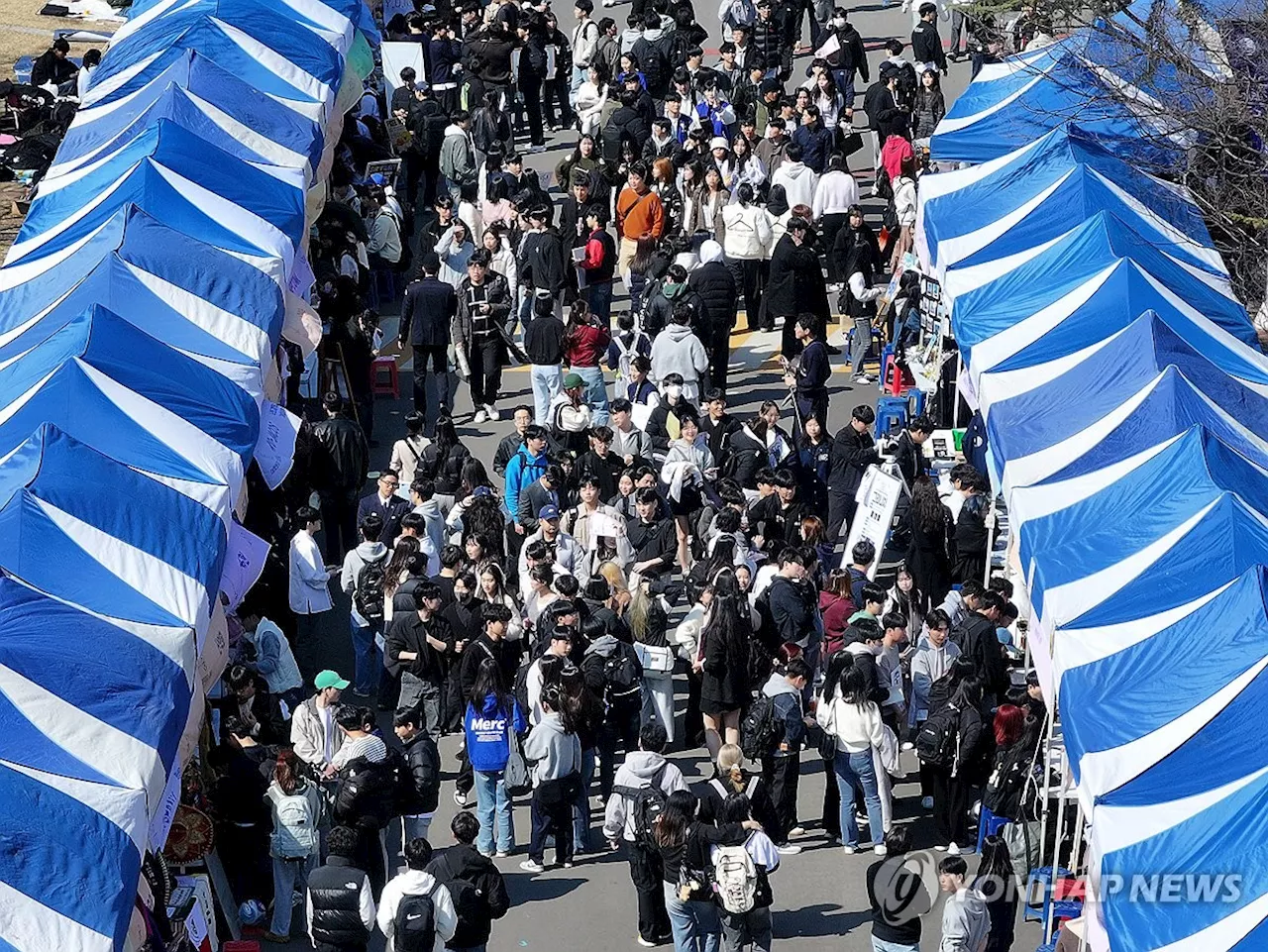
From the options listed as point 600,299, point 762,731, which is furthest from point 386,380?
point 762,731

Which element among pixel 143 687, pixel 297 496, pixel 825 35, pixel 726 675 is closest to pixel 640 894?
pixel 726 675

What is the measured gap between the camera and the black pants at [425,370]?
19.7m

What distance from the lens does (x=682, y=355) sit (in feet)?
60.8

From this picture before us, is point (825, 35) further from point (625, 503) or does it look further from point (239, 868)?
point (239, 868)

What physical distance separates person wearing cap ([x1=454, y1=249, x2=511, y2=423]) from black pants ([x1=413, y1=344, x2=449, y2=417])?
218 mm

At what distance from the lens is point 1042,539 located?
13945 mm

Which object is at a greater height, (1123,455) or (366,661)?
(1123,455)

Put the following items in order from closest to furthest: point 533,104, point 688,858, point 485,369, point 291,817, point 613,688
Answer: point 688,858
point 291,817
point 613,688
point 485,369
point 533,104

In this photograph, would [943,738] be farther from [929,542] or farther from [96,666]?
[96,666]

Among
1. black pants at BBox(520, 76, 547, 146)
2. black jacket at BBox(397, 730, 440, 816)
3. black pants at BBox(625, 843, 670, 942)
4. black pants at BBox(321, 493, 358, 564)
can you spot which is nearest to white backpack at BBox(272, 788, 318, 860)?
black jacket at BBox(397, 730, 440, 816)

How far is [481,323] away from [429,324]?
0.50 m

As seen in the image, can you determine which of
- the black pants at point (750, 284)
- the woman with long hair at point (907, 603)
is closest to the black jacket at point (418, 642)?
the woman with long hair at point (907, 603)

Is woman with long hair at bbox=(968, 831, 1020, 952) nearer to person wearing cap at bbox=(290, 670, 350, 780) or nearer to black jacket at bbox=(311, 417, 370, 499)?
person wearing cap at bbox=(290, 670, 350, 780)

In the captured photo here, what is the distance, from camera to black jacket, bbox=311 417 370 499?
1694 cm
